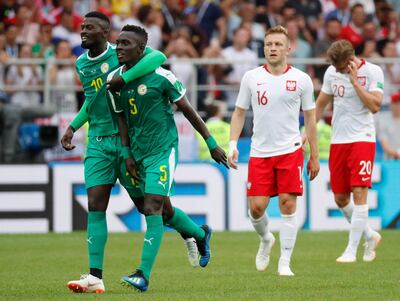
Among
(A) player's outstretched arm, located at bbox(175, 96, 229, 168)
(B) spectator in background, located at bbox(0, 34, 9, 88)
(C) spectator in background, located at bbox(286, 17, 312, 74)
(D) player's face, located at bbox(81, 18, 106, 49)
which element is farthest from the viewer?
(C) spectator in background, located at bbox(286, 17, 312, 74)

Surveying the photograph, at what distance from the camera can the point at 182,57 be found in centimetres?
2075

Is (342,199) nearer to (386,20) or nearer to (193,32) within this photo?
(193,32)

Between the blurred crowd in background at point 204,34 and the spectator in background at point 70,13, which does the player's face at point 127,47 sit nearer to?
the blurred crowd in background at point 204,34

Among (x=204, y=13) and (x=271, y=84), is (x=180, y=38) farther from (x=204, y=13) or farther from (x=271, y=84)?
(x=271, y=84)

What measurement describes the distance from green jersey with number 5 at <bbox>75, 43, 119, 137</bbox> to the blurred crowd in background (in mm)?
8557

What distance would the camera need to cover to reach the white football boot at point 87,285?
32.0 ft

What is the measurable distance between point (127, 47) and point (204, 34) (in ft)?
42.0

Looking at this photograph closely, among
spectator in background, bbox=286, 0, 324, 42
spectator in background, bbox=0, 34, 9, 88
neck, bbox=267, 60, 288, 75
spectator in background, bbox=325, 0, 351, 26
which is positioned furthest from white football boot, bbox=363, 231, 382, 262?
spectator in background, bbox=325, 0, 351, 26

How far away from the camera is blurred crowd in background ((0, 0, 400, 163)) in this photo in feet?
66.1

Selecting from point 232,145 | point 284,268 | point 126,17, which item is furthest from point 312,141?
point 126,17

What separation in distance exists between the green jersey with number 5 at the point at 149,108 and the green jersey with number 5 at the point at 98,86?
12.6 inches

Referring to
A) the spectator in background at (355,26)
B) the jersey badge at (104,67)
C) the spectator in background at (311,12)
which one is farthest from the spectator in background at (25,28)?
the jersey badge at (104,67)

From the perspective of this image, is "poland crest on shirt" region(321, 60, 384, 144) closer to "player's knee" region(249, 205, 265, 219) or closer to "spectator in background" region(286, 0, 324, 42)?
"player's knee" region(249, 205, 265, 219)

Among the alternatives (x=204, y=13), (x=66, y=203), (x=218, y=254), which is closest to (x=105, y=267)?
(x=218, y=254)
